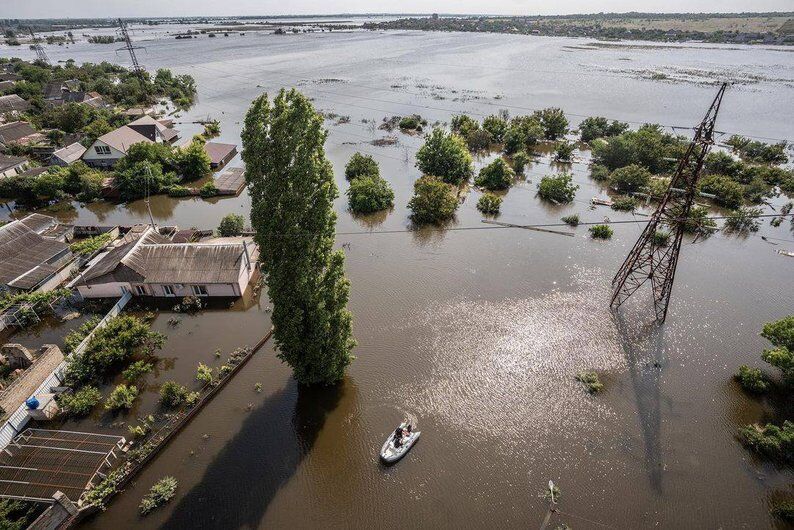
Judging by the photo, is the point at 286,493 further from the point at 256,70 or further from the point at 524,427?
the point at 256,70

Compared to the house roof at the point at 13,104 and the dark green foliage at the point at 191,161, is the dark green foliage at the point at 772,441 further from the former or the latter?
the house roof at the point at 13,104

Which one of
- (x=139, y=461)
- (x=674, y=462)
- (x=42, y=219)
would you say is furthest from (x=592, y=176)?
(x=42, y=219)

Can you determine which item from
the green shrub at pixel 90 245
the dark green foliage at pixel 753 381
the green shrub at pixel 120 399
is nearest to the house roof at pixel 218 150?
the green shrub at pixel 90 245

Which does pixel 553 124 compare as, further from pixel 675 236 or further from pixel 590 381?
pixel 590 381

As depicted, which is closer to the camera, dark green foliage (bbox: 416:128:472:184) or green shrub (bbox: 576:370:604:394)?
green shrub (bbox: 576:370:604:394)

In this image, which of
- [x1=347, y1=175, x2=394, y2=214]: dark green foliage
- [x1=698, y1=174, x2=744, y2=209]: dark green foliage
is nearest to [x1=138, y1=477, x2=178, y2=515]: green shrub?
[x1=347, y1=175, x2=394, y2=214]: dark green foliage

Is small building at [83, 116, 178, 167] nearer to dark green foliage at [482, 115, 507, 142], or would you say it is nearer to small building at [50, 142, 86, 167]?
small building at [50, 142, 86, 167]
